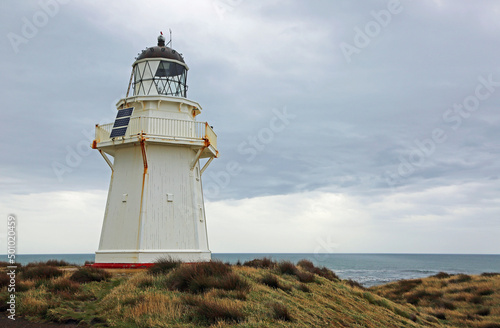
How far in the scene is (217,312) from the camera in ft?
25.6

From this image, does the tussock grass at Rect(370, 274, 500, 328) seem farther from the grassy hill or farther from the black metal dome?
the black metal dome

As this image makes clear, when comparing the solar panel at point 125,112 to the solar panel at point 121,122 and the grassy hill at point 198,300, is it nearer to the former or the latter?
the solar panel at point 121,122

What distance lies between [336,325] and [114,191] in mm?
10319

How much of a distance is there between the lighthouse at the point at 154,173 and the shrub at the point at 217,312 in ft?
22.6

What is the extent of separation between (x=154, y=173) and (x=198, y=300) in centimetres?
781

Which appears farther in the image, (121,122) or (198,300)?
(121,122)

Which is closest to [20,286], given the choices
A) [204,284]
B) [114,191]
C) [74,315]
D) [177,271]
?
[74,315]

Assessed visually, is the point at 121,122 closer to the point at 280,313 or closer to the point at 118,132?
the point at 118,132

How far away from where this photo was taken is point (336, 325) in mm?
9094

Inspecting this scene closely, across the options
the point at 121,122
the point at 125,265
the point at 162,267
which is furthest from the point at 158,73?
the point at 162,267

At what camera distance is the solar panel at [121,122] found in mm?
15545

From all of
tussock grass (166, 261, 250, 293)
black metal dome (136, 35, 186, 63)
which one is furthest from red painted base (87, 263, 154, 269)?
black metal dome (136, 35, 186, 63)

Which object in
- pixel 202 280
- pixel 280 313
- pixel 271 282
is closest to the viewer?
pixel 280 313

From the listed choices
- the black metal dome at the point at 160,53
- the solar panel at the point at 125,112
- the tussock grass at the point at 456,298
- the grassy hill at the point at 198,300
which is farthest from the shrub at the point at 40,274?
the tussock grass at the point at 456,298
